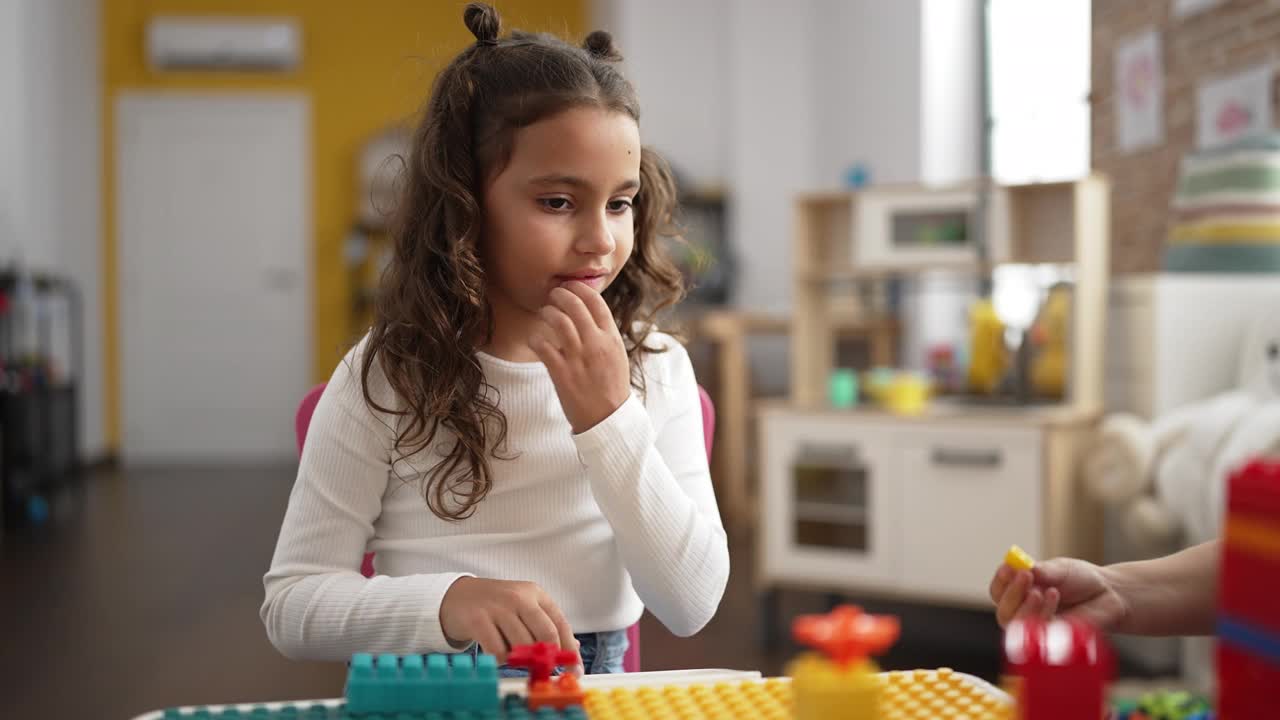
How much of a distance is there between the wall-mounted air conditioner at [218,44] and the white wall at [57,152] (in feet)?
1.30

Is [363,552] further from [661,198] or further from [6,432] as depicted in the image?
[6,432]

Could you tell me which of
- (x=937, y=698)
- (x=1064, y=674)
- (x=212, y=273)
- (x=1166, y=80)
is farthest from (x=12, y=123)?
(x=1064, y=674)

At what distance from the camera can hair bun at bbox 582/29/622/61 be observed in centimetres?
117

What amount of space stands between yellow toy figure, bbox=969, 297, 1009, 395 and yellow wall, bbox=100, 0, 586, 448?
5.25m

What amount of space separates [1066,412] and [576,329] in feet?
7.45

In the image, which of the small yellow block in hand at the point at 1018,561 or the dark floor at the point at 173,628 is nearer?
the small yellow block in hand at the point at 1018,561

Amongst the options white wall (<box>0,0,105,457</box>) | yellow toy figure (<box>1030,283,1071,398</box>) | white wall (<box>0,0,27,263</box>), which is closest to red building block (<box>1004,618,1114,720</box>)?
yellow toy figure (<box>1030,283,1071,398</box>)

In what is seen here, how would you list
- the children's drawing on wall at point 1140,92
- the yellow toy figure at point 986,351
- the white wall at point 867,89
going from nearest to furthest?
the yellow toy figure at point 986,351, the children's drawing on wall at point 1140,92, the white wall at point 867,89

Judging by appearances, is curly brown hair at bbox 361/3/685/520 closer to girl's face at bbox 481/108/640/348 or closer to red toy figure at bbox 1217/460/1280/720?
girl's face at bbox 481/108/640/348

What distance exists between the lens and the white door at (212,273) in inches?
311

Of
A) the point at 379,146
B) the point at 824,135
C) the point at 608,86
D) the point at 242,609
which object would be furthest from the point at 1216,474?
the point at 379,146

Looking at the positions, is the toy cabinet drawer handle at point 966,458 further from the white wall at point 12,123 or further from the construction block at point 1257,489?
the white wall at point 12,123

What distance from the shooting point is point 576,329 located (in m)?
0.93

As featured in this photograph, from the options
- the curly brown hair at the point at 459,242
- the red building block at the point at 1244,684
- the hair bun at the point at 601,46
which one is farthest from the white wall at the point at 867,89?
the red building block at the point at 1244,684
